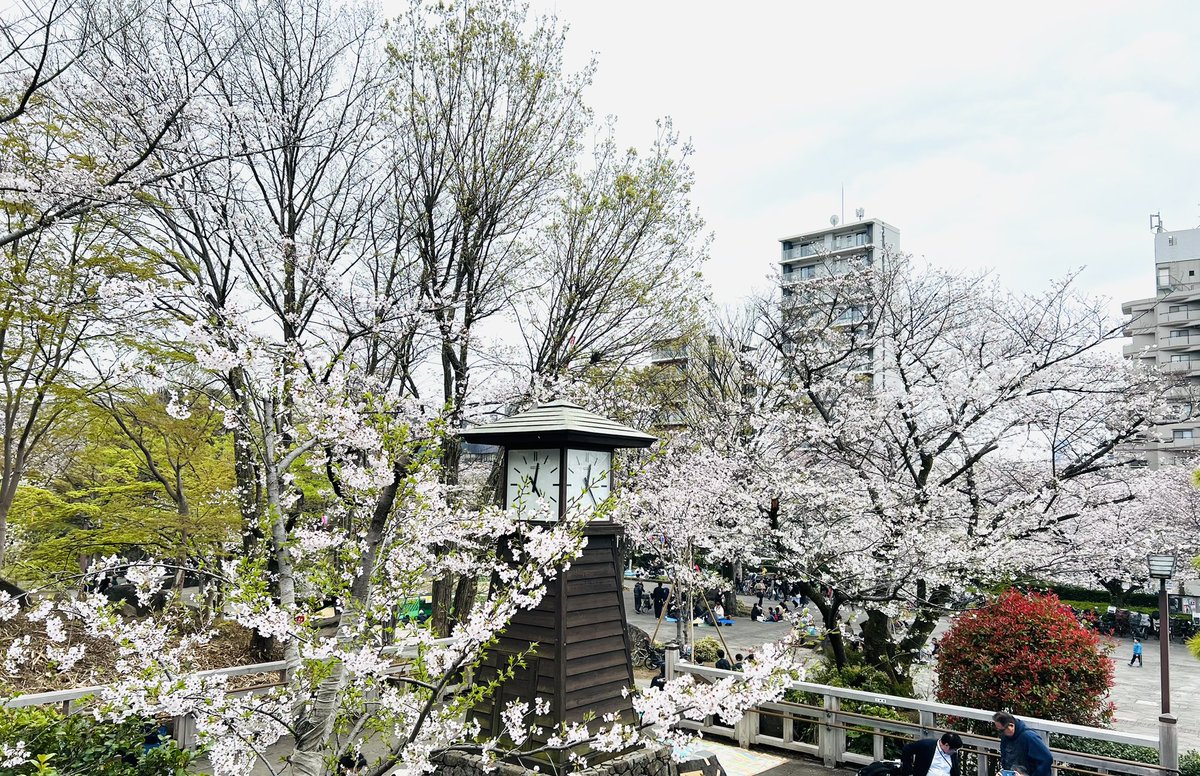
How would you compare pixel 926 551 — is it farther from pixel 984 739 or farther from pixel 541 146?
pixel 541 146

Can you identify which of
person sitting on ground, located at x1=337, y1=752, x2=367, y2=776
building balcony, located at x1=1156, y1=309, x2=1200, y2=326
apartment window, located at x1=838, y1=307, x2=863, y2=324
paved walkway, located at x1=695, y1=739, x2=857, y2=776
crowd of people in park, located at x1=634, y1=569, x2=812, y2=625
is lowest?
crowd of people in park, located at x1=634, y1=569, x2=812, y2=625

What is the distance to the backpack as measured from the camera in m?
7.61

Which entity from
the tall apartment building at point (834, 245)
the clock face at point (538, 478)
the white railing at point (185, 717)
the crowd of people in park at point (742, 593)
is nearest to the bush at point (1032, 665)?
the clock face at point (538, 478)

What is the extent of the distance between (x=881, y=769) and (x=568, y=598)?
414 centimetres

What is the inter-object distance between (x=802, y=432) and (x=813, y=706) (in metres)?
6.03

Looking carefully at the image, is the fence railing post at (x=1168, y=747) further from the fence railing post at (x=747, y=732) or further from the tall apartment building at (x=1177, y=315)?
the tall apartment building at (x=1177, y=315)

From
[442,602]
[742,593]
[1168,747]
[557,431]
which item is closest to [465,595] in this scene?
[442,602]

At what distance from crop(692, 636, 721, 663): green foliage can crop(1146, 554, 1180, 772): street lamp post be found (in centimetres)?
829

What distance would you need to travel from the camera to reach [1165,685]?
8328 millimetres

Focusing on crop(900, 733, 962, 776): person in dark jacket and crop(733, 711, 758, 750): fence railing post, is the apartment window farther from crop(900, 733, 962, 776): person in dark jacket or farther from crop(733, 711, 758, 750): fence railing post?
crop(900, 733, 962, 776): person in dark jacket

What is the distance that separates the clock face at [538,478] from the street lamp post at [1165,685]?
20.8 feet

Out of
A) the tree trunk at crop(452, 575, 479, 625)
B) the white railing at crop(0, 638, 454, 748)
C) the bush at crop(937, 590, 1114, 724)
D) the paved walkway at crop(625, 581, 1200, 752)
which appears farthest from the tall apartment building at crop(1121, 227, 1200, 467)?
the white railing at crop(0, 638, 454, 748)

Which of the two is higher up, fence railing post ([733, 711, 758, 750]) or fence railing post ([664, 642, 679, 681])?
fence railing post ([664, 642, 679, 681])

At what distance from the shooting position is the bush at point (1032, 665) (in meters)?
7.89
